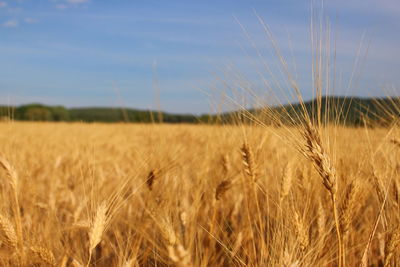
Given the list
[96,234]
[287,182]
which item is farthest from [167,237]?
[287,182]

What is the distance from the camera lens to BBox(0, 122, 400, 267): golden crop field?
1117 mm

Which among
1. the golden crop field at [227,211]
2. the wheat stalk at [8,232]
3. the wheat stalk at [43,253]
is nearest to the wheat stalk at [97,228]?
the golden crop field at [227,211]

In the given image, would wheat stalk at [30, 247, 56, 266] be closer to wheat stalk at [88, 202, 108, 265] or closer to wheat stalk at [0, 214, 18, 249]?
wheat stalk at [0, 214, 18, 249]

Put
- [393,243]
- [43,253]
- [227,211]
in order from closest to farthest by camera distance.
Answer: [393,243] → [43,253] → [227,211]

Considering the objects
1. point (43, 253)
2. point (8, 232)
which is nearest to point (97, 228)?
point (43, 253)

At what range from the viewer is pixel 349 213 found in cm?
116

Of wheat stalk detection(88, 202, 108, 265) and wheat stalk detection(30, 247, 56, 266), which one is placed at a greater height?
wheat stalk detection(88, 202, 108, 265)

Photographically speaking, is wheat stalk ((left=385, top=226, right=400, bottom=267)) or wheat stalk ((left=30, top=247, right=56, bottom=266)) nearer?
wheat stalk ((left=385, top=226, right=400, bottom=267))

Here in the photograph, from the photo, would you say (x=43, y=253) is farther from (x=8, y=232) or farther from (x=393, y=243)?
(x=393, y=243)

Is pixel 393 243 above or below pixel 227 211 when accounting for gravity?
above

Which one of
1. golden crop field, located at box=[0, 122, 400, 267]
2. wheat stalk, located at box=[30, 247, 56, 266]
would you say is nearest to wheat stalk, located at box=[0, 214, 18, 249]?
golden crop field, located at box=[0, 122, 400, 267]

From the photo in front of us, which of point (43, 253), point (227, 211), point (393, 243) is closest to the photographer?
point (393, 243)

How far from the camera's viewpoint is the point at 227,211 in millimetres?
2131

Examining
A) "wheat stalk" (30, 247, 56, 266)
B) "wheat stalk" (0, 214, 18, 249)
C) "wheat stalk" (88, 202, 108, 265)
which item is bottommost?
"wheat stalk" (30, 247, 56, 266)
